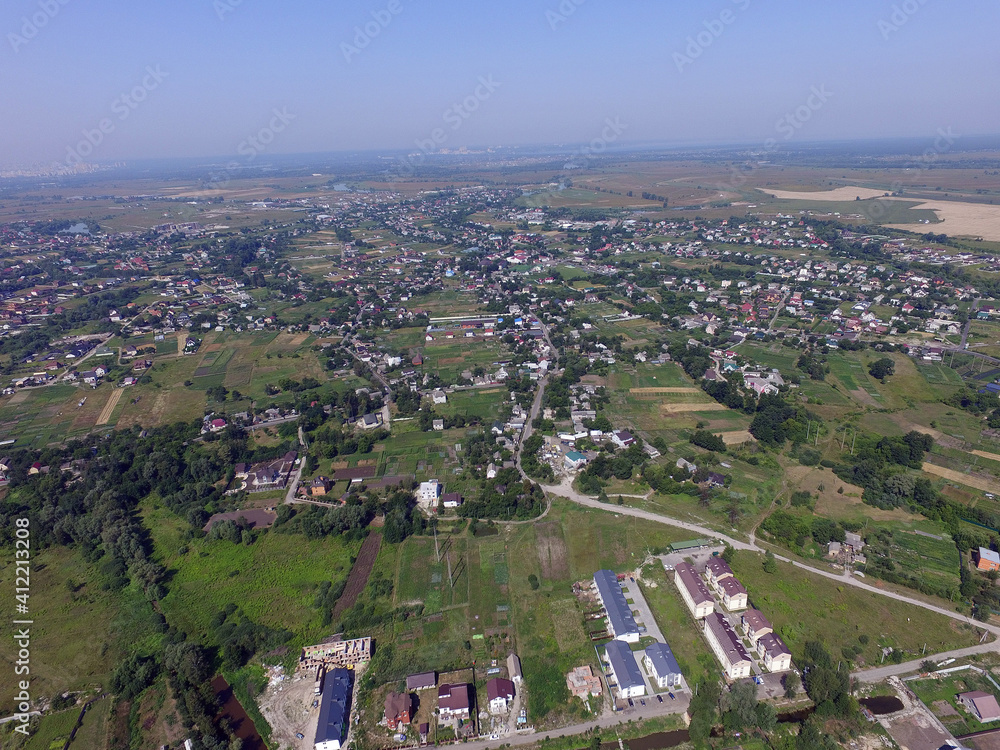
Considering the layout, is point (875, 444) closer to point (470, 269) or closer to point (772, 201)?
point (470, 269)

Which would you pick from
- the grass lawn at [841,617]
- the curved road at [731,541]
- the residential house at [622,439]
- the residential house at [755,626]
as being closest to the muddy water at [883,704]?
the grass lawn at [841,617]

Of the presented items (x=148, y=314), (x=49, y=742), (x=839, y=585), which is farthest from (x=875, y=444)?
(x=148, y=314)

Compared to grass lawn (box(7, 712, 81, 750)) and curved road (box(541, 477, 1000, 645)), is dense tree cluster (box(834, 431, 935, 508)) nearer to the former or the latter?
curved road (box(541, 477, 1000, 645))

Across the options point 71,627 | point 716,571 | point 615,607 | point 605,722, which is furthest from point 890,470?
point 71,627

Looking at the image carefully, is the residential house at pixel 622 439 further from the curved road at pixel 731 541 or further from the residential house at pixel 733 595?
the residential house at pixel 733 595

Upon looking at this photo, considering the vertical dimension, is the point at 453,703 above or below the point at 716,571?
below

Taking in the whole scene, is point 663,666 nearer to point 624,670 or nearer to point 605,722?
point 624,670
